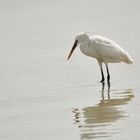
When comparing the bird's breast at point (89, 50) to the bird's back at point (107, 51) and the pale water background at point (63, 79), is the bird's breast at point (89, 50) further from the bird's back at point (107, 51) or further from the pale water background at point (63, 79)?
the pale water background at point (63, 79)

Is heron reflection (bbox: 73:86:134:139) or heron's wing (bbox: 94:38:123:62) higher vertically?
heron's wing (bbox: 94:38:123:62)

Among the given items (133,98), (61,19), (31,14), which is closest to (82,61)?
(133,98)

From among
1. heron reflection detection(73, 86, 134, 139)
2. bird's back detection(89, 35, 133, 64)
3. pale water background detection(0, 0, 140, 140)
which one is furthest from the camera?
bird's back detection(89, 35, 133, 64)

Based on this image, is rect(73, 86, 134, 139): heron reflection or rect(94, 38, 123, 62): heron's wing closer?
rect(73, 86, 134, 139): heron reflection

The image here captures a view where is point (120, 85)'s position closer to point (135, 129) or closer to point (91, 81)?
point (91, 81)

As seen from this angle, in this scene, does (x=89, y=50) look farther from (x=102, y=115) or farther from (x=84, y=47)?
(x=102, y=115)

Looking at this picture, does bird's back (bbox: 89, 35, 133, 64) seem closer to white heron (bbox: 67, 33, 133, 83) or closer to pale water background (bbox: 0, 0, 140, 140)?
white heron (bbox: 67, 33, 133, 83)

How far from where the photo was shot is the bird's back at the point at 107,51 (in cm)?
1420

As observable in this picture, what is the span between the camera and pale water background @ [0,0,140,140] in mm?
9609

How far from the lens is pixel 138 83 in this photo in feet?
42.4

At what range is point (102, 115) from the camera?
412 inches

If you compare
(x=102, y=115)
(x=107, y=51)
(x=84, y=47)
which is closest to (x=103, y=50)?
(x=107, y=51)

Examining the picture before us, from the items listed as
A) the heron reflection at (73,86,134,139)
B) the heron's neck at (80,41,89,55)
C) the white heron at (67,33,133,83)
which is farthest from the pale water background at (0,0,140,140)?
the heron's neck at (80,41,89,55)

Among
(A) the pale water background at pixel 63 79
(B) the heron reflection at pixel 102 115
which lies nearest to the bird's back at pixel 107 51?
(A) the pale water background at pixel 63 79
